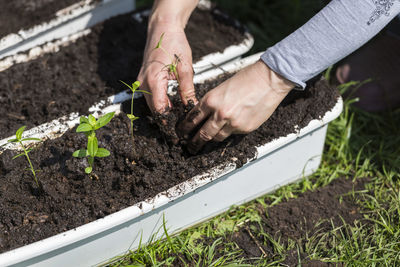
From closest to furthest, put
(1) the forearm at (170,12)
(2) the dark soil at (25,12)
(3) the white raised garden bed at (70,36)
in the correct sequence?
(1) the forearm at (170,12), (3) the white raised garden bed at (70,36), (2) the dark soil at (25,12)

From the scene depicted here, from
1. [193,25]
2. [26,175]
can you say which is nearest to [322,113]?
[193,25]

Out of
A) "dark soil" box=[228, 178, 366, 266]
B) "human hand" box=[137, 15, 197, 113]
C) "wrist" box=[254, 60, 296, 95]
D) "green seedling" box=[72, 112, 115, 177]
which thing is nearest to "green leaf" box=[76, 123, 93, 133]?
"green seedling" box=[72, 112, 115, 177]

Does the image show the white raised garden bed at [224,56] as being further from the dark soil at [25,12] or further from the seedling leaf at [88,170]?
the dark soil at [25,12]

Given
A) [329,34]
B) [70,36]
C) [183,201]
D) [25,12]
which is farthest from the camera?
[25,12]

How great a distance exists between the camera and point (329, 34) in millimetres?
1486

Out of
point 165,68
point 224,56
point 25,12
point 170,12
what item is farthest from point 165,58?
point 25,12

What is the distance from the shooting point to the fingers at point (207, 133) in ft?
5.01

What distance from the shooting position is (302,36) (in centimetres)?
150

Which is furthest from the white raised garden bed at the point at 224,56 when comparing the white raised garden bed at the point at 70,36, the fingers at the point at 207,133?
the fingers at the point at 207,133

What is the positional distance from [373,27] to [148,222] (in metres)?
1.02

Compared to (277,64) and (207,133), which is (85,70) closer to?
(207,133)

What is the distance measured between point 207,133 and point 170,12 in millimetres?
564

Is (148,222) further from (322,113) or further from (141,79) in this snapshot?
(322,113)

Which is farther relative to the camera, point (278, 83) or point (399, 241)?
point (399, 241)
